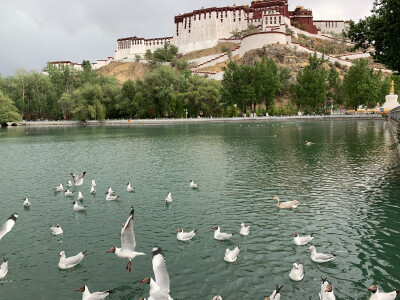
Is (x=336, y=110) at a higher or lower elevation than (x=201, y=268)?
higher

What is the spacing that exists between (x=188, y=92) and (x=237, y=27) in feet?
256

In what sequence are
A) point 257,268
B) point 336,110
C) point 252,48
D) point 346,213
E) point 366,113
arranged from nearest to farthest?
point 257,268 < point 346,213 < point 366,113 < point 336,110 < point 252,48

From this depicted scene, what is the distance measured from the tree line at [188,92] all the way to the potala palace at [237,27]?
29.6 m

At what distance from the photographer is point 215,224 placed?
14.0 meters

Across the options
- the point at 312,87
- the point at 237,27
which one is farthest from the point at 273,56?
the point at 237,27

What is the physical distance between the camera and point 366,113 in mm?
85875

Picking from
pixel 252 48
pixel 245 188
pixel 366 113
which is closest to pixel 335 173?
pixel 245 188

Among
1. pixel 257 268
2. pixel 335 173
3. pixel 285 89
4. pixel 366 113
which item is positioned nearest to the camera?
pixel 257 268

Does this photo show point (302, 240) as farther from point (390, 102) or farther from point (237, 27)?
point (237, 27)

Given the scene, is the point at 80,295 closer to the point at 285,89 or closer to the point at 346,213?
the point at 346,213

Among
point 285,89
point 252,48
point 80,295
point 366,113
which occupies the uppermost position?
point 252,48

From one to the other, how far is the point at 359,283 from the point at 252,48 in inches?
5123

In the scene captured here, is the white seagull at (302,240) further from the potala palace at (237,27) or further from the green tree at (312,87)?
the potala palace at (237,27)

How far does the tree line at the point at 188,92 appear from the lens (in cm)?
8656
